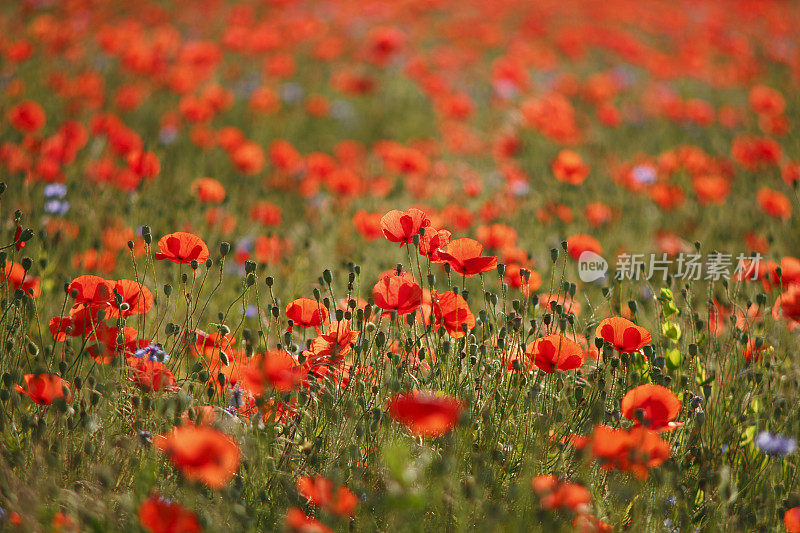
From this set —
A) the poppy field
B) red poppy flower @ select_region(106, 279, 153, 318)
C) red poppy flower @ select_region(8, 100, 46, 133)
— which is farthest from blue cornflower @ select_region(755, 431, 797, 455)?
red poppy flower @ select_region(8, 100, 46, 133)

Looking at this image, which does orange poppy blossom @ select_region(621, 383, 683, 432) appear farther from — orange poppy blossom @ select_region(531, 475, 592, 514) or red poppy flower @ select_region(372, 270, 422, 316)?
red poppy flower @ select_region(372, 270, 422, 316)

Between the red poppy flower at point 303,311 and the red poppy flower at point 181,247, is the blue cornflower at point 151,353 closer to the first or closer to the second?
the red poppy flower at point 181,247

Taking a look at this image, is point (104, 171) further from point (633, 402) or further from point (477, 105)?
point (477, 105)

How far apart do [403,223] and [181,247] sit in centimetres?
57

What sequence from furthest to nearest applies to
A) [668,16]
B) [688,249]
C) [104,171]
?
1. [668,16]
2. [688,249]
3. [104,171]

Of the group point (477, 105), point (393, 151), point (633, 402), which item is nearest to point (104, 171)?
point (393, 151)

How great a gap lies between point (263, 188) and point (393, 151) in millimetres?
774

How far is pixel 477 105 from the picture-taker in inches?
251

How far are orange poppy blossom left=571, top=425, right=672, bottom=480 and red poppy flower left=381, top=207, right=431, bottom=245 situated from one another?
2.22 feet

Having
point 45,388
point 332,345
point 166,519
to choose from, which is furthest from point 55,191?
point 166,519

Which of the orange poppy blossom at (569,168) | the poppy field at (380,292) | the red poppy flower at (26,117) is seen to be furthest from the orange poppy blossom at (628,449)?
the red poppy flower at (26,117)

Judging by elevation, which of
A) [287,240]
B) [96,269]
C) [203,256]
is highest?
[203,256]

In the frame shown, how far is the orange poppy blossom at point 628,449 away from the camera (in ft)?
4.23

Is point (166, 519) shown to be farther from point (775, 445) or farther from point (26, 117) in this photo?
point (26, 117)
